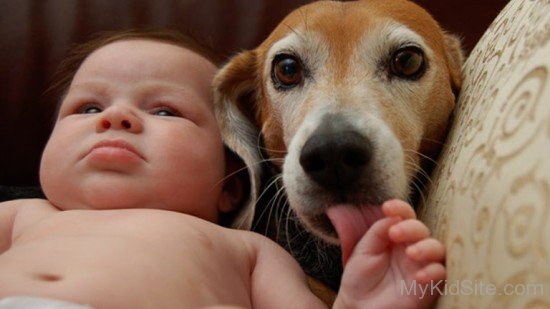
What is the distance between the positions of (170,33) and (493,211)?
3.71 ft

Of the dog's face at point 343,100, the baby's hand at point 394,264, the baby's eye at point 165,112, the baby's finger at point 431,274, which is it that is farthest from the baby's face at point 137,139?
the baby's finger at point 431,274

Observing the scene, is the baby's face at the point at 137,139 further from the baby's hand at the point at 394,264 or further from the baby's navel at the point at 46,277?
the baby's hand at the point at 394,264

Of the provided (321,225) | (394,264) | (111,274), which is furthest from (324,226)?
(111,274)

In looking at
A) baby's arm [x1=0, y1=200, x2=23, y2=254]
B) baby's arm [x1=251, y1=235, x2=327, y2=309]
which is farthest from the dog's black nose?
baby's arm [x1=0, y1=200, x2=23, y2=254]

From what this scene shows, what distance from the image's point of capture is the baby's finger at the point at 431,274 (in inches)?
28.6

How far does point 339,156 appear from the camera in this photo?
0.92m

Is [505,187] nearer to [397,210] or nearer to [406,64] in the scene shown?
[397,210]

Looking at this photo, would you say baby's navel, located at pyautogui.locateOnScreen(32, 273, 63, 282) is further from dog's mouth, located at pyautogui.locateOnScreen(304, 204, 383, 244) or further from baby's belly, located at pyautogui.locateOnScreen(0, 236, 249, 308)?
dog's mouth, located at pyautogui.locateOnScreen(304, 204, 383, 244)

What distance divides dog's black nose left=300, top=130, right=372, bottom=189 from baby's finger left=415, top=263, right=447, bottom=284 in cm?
22

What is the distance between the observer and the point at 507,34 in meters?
0.91

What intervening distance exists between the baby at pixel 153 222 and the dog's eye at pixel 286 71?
181 millimetres

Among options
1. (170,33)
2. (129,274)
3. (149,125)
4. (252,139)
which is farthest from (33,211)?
(170,33)

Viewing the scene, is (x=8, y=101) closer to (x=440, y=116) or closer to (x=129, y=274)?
(x=129, y=274)

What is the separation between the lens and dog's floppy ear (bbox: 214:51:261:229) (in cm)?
131
